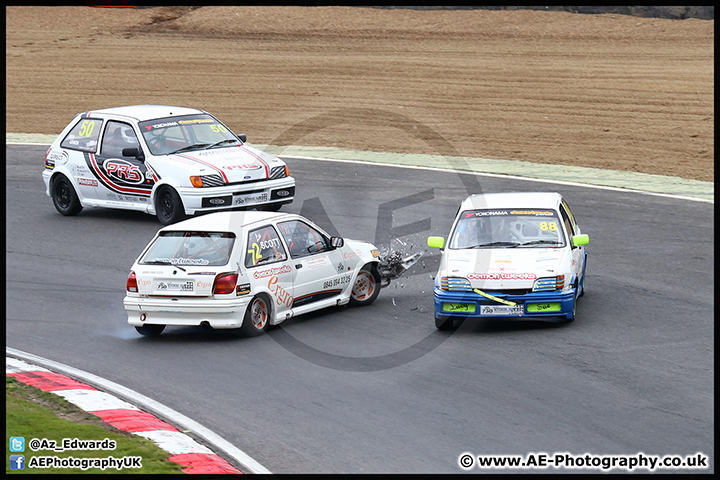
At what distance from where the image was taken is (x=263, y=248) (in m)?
12.5

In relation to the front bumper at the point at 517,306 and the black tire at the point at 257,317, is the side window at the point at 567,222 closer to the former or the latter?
the front bumper at the point at 517,306

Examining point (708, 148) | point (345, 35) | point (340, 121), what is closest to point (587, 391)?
point (708, 148)

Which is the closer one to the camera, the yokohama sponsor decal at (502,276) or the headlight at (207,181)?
the yokohama sponsor decal at (502,276)

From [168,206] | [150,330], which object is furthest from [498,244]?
[168,206]

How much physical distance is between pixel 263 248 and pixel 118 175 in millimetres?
6263

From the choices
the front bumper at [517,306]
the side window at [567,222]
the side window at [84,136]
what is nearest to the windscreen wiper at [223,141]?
the side window at [84,136]

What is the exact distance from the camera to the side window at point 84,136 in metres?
18.5

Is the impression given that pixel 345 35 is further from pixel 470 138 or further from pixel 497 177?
pixel 497 177

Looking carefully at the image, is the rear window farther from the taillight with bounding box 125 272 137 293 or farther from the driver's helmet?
the driver's helmet

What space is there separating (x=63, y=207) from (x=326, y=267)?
7.66 m

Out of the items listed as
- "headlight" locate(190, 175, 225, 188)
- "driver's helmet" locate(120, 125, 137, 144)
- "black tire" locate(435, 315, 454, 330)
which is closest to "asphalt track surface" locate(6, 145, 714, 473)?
"black tire" locate(435, 315, 454, 330)

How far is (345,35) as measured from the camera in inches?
1634

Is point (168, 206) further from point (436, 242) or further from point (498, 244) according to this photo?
point (498, 244)

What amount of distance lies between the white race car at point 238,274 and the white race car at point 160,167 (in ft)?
13.9
